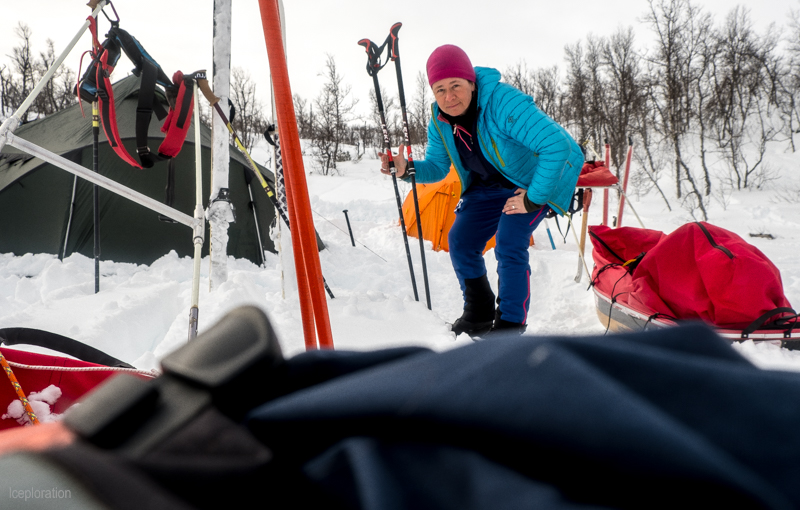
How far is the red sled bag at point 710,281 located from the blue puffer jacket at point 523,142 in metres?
0.78

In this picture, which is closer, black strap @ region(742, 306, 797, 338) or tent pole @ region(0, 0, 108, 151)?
tent pole @ region(0, 0, 108, 151)

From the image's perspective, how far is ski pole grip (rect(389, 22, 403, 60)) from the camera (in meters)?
3.23

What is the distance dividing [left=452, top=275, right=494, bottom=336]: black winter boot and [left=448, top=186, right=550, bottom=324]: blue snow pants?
0.22 ft

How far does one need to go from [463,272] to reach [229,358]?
8.58 ft

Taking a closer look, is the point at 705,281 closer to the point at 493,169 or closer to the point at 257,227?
the point at 493,169

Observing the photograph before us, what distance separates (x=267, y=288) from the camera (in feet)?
12.1

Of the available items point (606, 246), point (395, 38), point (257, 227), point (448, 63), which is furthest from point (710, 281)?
point (257, 227)

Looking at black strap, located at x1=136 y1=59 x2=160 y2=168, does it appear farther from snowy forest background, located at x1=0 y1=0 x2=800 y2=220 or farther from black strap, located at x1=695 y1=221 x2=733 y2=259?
snowy forest background, located at x1=0 y1=0 x2=800 y2=220

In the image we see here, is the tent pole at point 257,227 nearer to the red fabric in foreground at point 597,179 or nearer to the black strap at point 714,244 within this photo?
the red fabric in foreground at point 597,179

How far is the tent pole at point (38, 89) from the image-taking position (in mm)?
1946

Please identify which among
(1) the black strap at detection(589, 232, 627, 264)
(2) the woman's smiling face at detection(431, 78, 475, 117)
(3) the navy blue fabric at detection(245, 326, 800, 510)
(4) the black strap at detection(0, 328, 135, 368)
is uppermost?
(2) the woman's smiling face at detection(431, 78, 475, 117)

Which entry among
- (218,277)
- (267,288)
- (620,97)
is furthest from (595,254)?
(620,97)

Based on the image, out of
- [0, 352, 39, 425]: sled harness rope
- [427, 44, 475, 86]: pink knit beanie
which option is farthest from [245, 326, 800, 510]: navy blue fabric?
[427, 44, 475, 86]: pink knit beanie

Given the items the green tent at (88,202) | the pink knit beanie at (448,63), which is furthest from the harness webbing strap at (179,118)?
the green tent at (88,202)
